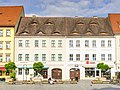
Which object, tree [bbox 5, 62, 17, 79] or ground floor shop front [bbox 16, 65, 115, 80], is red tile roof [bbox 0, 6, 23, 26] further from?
tree [bbox 5, 62, 17, 79]

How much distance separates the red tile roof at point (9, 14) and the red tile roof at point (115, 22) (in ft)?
59.9

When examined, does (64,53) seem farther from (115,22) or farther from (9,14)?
(9,14)

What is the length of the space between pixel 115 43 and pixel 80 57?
6936mm

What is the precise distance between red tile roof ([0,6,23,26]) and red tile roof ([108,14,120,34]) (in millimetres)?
18255

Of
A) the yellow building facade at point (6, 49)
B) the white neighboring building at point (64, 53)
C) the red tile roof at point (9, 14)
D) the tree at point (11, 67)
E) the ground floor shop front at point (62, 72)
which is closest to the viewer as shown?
the tree at point (11, 67)

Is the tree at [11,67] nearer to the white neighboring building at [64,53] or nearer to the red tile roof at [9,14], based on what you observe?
the white neighboring building at [64,53]

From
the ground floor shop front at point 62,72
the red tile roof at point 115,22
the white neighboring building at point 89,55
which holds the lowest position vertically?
the ground floor shop front at point 62,72

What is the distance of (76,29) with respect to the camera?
189 feet

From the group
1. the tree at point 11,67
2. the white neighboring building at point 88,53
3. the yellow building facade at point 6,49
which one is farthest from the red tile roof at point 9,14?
the white neighboring building at point 88,53

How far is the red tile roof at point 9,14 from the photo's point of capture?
56656 mm

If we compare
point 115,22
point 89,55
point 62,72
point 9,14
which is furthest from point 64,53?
point 9,14

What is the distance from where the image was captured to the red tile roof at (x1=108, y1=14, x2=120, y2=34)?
56500 millimetres

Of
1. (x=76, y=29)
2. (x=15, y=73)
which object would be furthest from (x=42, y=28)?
(x=15, y=73)

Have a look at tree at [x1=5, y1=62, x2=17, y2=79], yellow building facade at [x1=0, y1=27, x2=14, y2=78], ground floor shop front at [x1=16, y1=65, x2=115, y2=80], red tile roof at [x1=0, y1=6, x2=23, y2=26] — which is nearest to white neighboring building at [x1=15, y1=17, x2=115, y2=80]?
ground floor shop front at [x1=16, y1=65, x2=115, y2=80]
